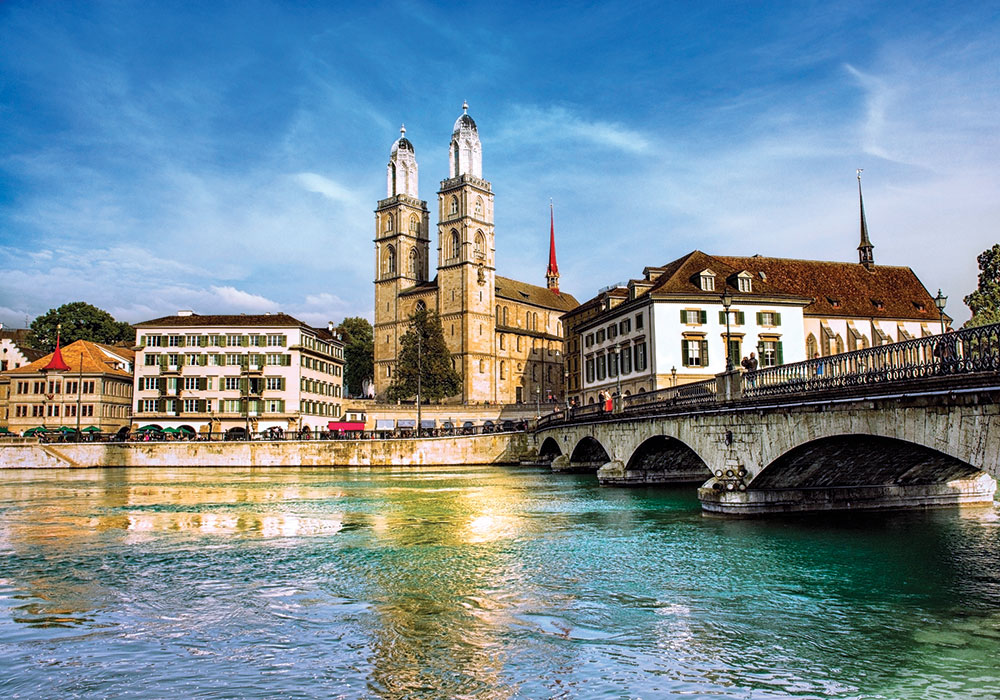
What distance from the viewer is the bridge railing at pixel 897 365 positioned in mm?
15031

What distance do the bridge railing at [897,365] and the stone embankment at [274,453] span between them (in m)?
45.0

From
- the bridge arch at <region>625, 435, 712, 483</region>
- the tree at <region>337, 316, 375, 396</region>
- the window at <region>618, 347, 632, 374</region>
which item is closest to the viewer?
the bridge arch at <region>625, 435, 712, 483</region>

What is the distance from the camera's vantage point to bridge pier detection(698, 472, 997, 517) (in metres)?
24.7

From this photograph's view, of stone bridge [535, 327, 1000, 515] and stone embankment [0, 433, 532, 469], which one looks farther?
stone embankment [0, 433, 532, 469]

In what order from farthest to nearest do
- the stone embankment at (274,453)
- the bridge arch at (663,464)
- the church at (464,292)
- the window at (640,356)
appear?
the church at (464,292) < the stone embankment at (274,453) < the window at (640,356) < the bridge arch at (663,464)

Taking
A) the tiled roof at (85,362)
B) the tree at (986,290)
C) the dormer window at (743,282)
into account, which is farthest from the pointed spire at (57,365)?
the tree at (986,290)

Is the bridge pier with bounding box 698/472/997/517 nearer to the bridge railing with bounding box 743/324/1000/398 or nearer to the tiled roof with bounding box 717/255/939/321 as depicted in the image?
the bridge railing with bounding box 743/324/1000/398

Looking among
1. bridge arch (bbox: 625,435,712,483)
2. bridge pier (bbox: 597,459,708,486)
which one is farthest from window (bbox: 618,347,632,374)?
bridge pier (bbox: 597,459,708,486)

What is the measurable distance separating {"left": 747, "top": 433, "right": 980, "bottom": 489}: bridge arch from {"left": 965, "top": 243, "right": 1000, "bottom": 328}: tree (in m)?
37.1

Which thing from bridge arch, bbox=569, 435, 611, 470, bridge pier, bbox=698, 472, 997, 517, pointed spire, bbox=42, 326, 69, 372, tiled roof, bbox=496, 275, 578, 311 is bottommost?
bridge pier, bbox=698, 472, 997, 517

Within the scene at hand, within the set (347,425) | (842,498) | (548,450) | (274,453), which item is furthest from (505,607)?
(347,425)

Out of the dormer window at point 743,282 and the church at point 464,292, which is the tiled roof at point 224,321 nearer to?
the church at point 464,292

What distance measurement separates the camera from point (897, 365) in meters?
18.1

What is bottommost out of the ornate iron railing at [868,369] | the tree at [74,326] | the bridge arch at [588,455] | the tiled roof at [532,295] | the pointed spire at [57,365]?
the bridge arch at [588,455]
